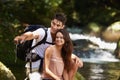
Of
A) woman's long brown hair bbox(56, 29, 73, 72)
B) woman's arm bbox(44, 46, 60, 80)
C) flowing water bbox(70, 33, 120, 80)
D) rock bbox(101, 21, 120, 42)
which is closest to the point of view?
woman's arm bbox(44, 46, 60, 80)

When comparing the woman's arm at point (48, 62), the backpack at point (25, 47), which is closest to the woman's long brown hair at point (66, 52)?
the woman's arm at point (48, 62)

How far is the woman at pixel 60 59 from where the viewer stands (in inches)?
210

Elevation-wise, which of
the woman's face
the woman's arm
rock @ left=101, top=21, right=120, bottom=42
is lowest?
rock @ left=101, top=21, right=120, bottom=42

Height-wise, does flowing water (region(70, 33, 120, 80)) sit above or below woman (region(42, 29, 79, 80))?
below

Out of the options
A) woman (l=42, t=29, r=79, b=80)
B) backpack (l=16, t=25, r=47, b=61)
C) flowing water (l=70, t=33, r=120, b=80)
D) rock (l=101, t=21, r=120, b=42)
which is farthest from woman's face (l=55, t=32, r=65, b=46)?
rock (l=101, t=21, r=120, b=42)

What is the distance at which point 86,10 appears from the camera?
39625 mm

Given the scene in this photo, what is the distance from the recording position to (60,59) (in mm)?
5395

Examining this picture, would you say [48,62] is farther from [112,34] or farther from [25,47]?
[112,34]

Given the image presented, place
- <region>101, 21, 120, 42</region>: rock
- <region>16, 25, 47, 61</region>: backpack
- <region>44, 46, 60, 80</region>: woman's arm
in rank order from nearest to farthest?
<region>44, 46, 60, 80</region>: woman's arm, <region>16, 25, 47, 61</region>: backpack, <region>101, 21, 120, 42</region>: rock

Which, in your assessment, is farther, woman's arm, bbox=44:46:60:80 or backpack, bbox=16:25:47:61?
backpack, bbox=16:25:47:61

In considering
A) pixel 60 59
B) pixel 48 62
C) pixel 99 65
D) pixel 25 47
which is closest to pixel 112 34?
pixel 99 65

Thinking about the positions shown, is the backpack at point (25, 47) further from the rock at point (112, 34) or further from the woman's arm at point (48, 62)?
the rock at point (112, 34)

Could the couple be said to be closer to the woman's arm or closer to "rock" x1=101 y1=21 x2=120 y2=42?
the woman's arm

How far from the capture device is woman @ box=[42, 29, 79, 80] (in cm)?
534
